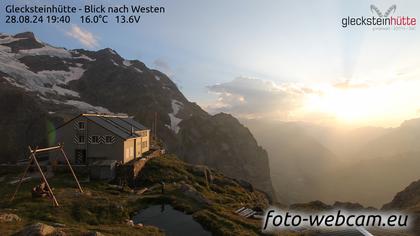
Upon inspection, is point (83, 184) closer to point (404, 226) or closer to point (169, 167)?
point (169, 167)

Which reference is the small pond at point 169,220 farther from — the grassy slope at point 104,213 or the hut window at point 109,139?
the hut window at point 109,139

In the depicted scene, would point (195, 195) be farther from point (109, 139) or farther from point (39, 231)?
point (109, 139)

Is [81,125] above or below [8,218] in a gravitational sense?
above

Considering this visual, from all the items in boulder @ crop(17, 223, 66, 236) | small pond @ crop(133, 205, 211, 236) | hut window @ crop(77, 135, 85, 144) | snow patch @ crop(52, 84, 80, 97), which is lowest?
small pond @ crop(133, 205, 211, 236)

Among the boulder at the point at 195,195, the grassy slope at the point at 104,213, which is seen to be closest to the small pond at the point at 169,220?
the grassy slope at the point at 104,213

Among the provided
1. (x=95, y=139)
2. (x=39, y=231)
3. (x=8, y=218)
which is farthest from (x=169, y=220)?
(x=95, y=139)

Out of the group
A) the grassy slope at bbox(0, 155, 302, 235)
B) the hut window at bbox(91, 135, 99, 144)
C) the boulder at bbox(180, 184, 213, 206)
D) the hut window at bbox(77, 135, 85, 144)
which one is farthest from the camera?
the hut window at bbox(77, 135, 85, 144)

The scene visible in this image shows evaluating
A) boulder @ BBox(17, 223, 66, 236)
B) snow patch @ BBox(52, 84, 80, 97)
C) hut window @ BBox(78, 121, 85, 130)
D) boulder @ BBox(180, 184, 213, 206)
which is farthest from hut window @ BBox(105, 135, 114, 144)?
snow patch @ BBox(52, 84, 80, 97)

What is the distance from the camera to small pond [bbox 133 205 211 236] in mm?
29694

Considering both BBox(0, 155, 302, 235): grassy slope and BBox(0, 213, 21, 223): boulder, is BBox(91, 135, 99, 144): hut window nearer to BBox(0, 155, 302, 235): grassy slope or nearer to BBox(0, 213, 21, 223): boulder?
BBox(0, 155, 302, 235): grassy slope

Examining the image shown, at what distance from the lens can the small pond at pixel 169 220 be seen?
29694 millimetres

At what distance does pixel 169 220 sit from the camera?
32.5m

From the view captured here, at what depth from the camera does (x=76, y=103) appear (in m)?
174

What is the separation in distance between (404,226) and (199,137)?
15900cm
